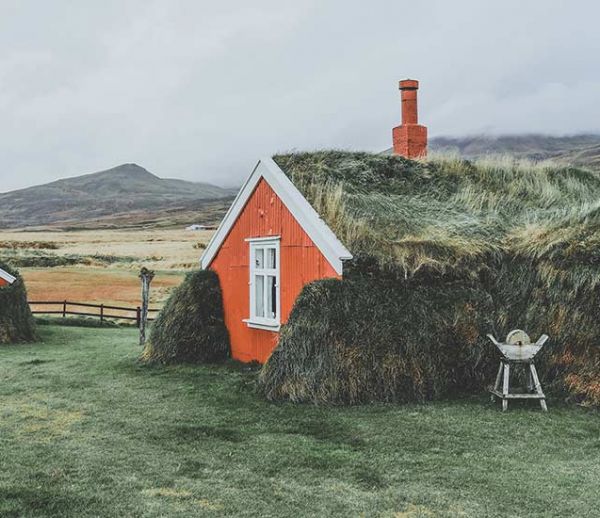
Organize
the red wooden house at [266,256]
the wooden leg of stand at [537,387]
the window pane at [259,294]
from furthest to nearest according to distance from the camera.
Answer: the window pane at [259,294], the red wooden house at [266,256], the wooden leg of stand at [537,387]

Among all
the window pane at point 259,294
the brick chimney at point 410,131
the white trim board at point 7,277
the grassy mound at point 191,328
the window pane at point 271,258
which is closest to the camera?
the window pane at point 271,258

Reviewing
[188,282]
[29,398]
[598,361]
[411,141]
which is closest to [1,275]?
[188,282]

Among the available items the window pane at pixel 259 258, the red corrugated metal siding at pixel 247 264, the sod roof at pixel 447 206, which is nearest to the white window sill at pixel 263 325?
the red corrugated metal siding at pixel 247 264

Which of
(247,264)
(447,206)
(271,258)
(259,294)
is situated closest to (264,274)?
(271,258)

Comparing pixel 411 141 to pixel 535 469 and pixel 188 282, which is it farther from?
pixel 535 469

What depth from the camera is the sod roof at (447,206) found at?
36.1 feet

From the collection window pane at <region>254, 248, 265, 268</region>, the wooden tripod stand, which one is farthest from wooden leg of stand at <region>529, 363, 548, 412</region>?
window pane at <region>254, 248, 265, 268</region>

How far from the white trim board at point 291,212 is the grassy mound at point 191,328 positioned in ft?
3.14

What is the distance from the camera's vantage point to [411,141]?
16.3m

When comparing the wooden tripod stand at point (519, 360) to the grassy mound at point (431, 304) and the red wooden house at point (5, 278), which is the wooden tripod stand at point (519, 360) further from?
the red wooden house at point (5, 278)

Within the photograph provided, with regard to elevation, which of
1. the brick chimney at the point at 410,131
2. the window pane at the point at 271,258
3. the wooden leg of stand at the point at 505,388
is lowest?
the wooden leg of stand at the point at 505,388

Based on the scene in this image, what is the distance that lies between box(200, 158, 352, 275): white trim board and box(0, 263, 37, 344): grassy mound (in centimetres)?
1070

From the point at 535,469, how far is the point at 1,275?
67.3 ft

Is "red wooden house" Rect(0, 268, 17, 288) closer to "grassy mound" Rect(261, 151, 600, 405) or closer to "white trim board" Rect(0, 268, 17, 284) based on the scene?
"white trim board" Rect(0, 268, 17, 284)
